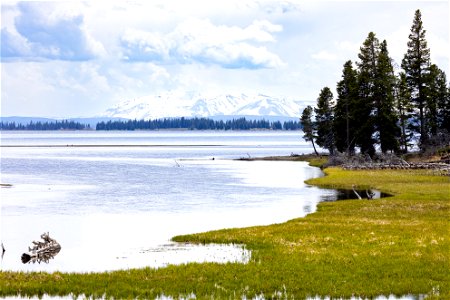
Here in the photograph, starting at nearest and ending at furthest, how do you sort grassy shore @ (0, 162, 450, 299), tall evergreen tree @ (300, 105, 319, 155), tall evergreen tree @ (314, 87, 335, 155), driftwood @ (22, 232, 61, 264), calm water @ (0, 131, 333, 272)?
1. grassy shore @ (0, 162, 450, 299)
2. driftwood @ (22, 232, 61, 264)
3. calm water @ (0, 131, 333, 272)
4. tall evergreen tree @ (314, 87, 335, 155)
5. tall evergreen tree @ (300, 105, 319, 155)

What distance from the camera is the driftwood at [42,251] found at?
31061 mm

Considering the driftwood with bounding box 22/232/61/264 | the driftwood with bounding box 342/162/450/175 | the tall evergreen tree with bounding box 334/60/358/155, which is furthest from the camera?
the tall evergreen tree with bounding box 334/60/358/155

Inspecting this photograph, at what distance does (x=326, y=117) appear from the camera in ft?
403

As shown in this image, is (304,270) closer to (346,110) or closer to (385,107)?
(385,107)

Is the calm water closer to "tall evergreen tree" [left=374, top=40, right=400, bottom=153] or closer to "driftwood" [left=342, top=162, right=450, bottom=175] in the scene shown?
"driftwood" [left=342, top=162, right=450, bottom=175]

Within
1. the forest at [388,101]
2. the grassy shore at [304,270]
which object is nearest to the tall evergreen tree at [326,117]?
the forest at [388,101]

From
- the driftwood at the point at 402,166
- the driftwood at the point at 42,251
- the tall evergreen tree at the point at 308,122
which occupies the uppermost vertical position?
the tall evergreen tree at the point at 308,122

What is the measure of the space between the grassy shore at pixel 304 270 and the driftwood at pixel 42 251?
476 centimetres

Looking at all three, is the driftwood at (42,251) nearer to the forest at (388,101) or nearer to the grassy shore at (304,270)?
the grassy shore at (304,270)

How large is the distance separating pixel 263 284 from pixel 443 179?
5062cm

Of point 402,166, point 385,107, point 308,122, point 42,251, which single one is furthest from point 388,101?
point 42,251

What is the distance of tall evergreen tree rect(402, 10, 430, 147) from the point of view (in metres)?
102

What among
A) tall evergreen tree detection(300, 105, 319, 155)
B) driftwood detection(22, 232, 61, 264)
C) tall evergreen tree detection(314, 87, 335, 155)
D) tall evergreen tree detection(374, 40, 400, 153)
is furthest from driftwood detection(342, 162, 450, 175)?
driftwood detection(22, 232, 61, 264)

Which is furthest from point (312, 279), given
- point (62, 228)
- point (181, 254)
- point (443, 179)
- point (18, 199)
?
point (443, 179)
